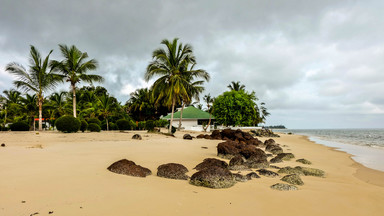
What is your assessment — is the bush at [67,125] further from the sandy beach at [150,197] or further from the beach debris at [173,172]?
the beach debris at [173,172]

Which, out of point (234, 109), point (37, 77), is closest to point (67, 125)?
point (37, 77)

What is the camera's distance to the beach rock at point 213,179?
3.73 metres

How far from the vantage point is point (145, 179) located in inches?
160

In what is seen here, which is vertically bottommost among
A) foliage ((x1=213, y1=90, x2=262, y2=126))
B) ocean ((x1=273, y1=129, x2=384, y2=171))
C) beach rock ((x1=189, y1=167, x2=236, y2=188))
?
ocean ((x1=273, y1=129, x2=384, y2=171))

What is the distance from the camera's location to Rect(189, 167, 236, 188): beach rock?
12.2 ft

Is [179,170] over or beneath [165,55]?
beneath

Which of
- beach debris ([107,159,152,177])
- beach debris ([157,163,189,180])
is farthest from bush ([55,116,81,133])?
beach debris ([157,163,189,180])

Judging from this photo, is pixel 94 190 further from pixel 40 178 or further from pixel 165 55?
pixel 165 55

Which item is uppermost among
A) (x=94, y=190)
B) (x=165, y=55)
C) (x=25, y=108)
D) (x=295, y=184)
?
(x=165, y=55)

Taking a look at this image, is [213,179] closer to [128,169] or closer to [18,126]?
[128,169]

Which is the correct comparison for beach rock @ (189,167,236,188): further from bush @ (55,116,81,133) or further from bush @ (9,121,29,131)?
bush @ (9,121,29,131)

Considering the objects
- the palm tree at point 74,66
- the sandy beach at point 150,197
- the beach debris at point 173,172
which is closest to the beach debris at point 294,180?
the sandy beach at point 150,197

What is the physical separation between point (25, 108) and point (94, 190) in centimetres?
3294

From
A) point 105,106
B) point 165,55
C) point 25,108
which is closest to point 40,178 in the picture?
point 165,55
